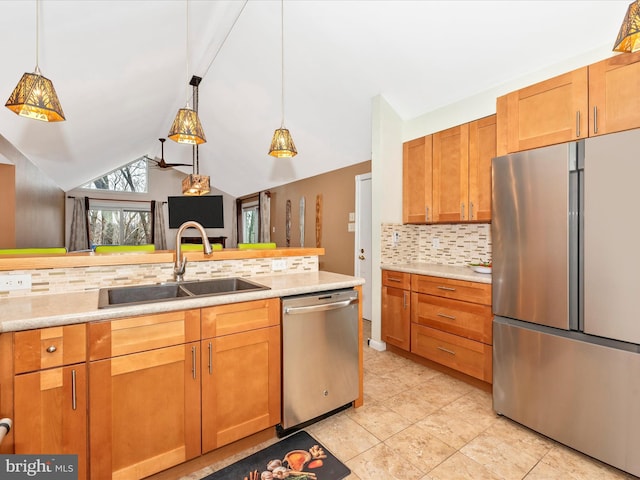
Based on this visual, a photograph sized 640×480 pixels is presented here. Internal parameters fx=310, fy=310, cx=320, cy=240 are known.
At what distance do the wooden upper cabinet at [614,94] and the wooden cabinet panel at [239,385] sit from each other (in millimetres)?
2276

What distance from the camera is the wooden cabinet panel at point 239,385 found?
160cm

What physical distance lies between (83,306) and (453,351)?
2566mm

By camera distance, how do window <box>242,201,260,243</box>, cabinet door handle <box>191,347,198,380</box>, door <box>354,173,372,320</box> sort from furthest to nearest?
window <box>242,201,260,243</box>, door <box>354,173,372,320</box>, cabinet door handle <box>191,347,198,380</box>

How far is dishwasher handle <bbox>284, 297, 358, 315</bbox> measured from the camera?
5.96ft

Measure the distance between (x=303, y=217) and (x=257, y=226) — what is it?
246cm

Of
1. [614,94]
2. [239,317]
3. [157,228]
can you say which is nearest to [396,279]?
[239,317]

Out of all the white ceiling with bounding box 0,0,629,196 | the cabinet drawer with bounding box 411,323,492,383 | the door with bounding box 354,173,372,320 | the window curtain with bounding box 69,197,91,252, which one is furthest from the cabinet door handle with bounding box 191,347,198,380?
the window curtain with bounding box 69,197,91,252

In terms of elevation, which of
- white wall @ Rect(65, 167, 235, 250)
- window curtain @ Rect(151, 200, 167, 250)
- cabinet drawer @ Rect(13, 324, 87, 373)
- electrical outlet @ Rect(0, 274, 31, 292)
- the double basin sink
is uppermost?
white wall @ Rect(65, 167, 235, 250)

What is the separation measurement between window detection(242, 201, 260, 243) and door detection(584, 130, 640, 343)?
22.8ft

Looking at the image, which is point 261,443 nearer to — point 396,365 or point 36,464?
point 36,464

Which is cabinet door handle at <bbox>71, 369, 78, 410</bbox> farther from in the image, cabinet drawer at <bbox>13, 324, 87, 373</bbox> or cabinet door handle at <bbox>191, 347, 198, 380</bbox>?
cabinet door handle at <bbox>191, 347, 198, 380</bbox>

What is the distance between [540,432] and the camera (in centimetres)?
187

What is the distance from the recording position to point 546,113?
207cm

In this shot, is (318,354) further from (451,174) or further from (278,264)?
(451,174)
